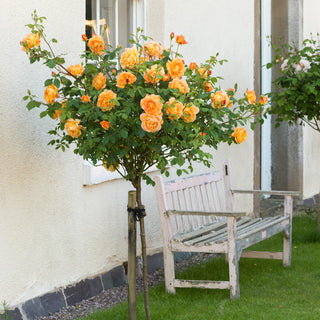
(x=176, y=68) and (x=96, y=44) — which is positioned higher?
(x=96, y=44)

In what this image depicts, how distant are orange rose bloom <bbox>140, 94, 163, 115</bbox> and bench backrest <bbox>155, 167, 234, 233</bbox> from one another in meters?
1.72

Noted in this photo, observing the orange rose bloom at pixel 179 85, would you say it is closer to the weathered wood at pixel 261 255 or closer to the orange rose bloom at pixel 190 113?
the orange rose bloom at pixel 190 113

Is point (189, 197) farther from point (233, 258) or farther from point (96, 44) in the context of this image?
point (96, 44)

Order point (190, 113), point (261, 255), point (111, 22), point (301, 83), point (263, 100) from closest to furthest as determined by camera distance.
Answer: point (190, 113) → point (263, 100) → point (111, 22) → point (261, 255) → point (301, 83)

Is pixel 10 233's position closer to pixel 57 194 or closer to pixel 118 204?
pixel 57 194

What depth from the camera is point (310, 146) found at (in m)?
12.0

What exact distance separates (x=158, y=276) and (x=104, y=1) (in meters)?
2.53

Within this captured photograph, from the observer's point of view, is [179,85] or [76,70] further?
[76,70]

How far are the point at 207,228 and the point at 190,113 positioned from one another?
231 centimetres

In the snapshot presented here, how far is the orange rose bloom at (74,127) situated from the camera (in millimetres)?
4230

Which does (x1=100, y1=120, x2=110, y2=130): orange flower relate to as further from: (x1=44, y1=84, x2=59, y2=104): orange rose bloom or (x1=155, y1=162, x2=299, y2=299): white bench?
(x1=155, y1=162, x2=299, y2=299): white bench

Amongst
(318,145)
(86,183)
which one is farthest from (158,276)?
(318,145)

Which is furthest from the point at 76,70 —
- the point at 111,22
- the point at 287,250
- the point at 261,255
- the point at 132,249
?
the point at 287,250

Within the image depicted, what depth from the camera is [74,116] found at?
4.33 meters
